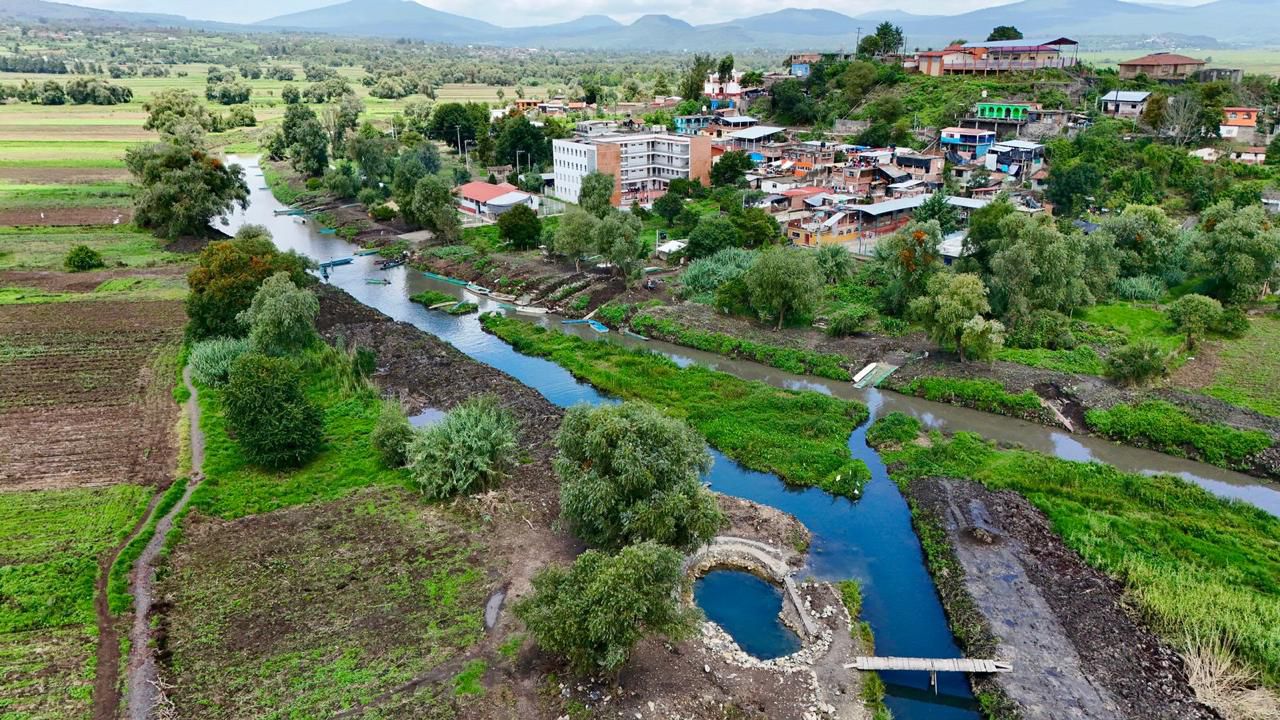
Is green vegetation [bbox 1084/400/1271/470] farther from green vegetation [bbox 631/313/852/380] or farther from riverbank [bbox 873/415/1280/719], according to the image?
green vegetation [bbox 631/313/852/380]

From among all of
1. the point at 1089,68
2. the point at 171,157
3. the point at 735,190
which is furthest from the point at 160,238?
the point at 1089,68

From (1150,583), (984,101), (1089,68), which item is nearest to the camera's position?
(1150,583)

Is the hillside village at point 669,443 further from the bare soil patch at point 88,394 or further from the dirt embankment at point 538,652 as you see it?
the bare soil patch at point 88,394

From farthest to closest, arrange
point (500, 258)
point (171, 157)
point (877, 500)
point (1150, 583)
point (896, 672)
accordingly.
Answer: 1. point (171, 157)
2. point (500, 258)
3. point (877, 500)
4. point (1150, 583)
5. point (896, 672)

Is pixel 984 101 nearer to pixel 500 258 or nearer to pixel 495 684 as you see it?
pixel 500 258

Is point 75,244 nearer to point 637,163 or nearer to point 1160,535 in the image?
point 637,163

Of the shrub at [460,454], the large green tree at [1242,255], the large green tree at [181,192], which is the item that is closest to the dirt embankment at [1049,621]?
the shrub at [460,454]

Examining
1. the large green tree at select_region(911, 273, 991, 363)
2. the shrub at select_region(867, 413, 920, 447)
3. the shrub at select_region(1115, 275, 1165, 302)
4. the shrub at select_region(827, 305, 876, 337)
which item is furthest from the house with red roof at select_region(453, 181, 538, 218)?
the shrub at select_region(1115, 275, 1165, 302)
